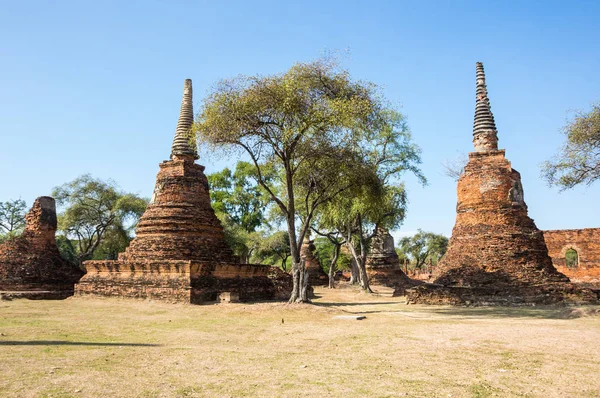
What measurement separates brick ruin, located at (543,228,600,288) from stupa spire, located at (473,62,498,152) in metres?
14.2

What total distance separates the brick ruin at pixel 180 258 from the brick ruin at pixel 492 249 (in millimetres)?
6548

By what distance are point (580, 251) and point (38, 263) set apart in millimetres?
29790

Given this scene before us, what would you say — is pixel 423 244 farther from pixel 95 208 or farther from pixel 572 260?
pixel 95 208

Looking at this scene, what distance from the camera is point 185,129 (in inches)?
802

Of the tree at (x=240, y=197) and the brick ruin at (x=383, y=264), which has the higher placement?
the tree at (x=240, y=197)

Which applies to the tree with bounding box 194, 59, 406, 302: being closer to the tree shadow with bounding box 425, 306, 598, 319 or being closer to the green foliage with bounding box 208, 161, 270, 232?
the tree shadow with bounding box 425, 306, 598, 319

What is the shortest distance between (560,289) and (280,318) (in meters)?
10.6

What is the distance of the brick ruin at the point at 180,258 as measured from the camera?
16.3m

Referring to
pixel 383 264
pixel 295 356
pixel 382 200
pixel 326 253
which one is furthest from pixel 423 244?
pixel 295 356

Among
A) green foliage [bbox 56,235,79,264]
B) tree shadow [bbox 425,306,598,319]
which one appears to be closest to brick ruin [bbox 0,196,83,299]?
green foliage [bbox 56,235,79,264]

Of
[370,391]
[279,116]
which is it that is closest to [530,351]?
[370,391]

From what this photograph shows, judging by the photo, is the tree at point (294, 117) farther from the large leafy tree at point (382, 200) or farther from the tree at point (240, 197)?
the tree at point (240, 197)

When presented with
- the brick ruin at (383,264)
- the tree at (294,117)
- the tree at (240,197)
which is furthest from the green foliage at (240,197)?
the tree at (294,117)

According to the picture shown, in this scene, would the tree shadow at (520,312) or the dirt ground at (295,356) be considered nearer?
the dirt ground at (295,356)
